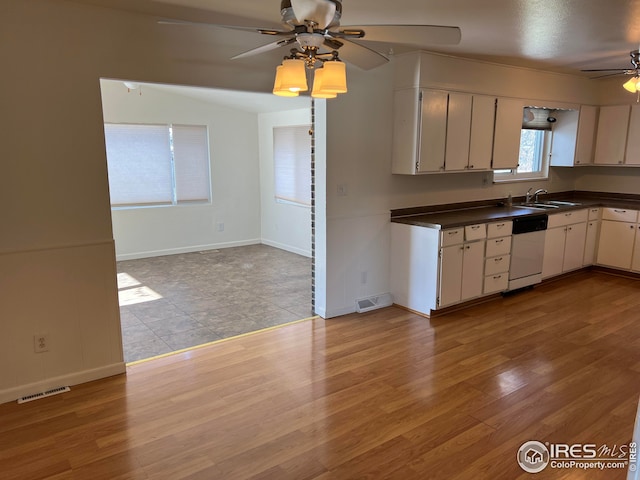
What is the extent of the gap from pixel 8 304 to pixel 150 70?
179 centimetres

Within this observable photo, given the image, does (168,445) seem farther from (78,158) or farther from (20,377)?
(78,158)

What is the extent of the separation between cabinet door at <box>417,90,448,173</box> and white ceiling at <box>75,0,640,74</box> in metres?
0.45

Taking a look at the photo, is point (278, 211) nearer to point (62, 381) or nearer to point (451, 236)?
point (451, 236)

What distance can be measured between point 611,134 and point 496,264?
113 inches

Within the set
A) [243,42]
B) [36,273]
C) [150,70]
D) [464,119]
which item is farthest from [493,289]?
[36,273]

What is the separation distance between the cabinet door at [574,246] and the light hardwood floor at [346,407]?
1564mm

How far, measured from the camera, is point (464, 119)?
4543 millimetres

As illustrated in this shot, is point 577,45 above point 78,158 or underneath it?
above

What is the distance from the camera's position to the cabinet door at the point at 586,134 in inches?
233

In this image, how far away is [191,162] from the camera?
23.6 ft

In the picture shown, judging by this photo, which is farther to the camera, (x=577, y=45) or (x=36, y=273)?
(x=577, y=45)

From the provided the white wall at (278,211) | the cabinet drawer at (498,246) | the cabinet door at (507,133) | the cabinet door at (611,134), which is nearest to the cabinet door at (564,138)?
the cabinet door at (611,134)

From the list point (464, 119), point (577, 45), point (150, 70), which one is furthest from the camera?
point (464, 119)

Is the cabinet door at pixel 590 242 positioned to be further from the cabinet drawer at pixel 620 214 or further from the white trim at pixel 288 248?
the white trim at pixel 288 248
